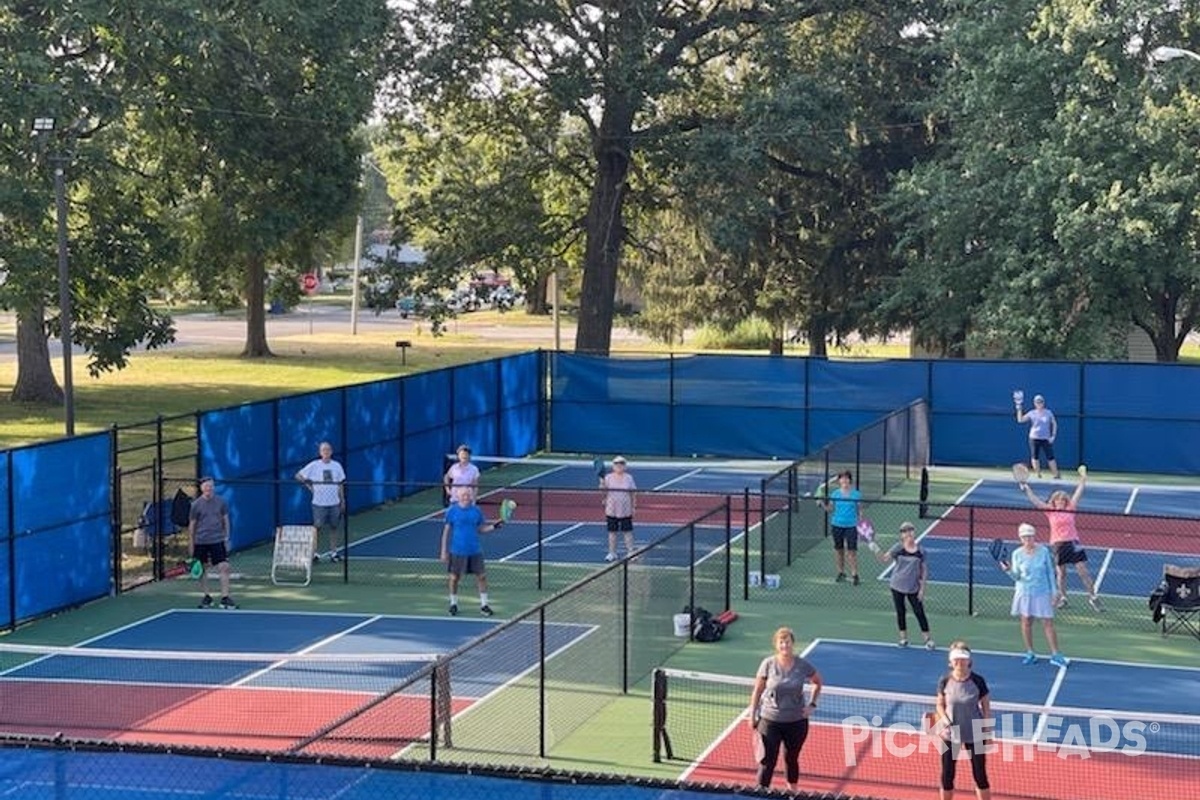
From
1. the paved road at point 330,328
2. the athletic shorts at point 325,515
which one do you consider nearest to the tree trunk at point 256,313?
the paved road at point 330,328

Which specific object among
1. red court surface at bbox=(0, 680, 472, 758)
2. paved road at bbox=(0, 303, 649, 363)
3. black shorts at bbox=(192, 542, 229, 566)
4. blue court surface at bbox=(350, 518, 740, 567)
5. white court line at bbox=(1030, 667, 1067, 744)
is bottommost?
red court surface at bbox=(0, 680, 472, 758)

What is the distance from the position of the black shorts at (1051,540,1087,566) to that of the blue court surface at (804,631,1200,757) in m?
2.20

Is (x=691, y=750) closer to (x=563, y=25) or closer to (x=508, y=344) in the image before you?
(x=563, y=25)

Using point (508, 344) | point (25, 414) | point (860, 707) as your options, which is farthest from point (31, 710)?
point (508, 344)

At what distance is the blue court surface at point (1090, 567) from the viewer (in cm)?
2400

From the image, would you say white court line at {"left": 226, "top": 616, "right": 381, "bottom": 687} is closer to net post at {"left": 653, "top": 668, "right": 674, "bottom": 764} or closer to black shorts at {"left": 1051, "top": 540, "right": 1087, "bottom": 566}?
net post at {"left": 653, "top": 668, "right": 674, "bottom": 764}

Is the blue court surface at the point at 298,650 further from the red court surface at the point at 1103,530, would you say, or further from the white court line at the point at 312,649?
the red court surface at the point at 1103,530

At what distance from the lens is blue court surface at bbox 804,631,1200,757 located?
1620cm

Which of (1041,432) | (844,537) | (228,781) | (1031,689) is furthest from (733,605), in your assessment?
(228,781)

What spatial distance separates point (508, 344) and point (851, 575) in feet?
167

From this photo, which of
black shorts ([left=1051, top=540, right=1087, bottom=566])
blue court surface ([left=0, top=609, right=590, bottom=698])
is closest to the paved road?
blue court surface ([left=0, top=609, right=590, bottom=698])

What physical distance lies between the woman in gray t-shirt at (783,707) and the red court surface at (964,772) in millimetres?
981

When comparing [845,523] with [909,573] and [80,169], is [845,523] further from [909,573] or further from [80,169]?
[80,169]

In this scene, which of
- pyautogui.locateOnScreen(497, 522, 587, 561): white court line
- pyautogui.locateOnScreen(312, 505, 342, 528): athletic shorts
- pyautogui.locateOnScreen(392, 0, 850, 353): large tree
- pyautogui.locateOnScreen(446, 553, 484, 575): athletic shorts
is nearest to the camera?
pyautogui.locateOnScreen(446, 553, 484, 575): athletic shorts
